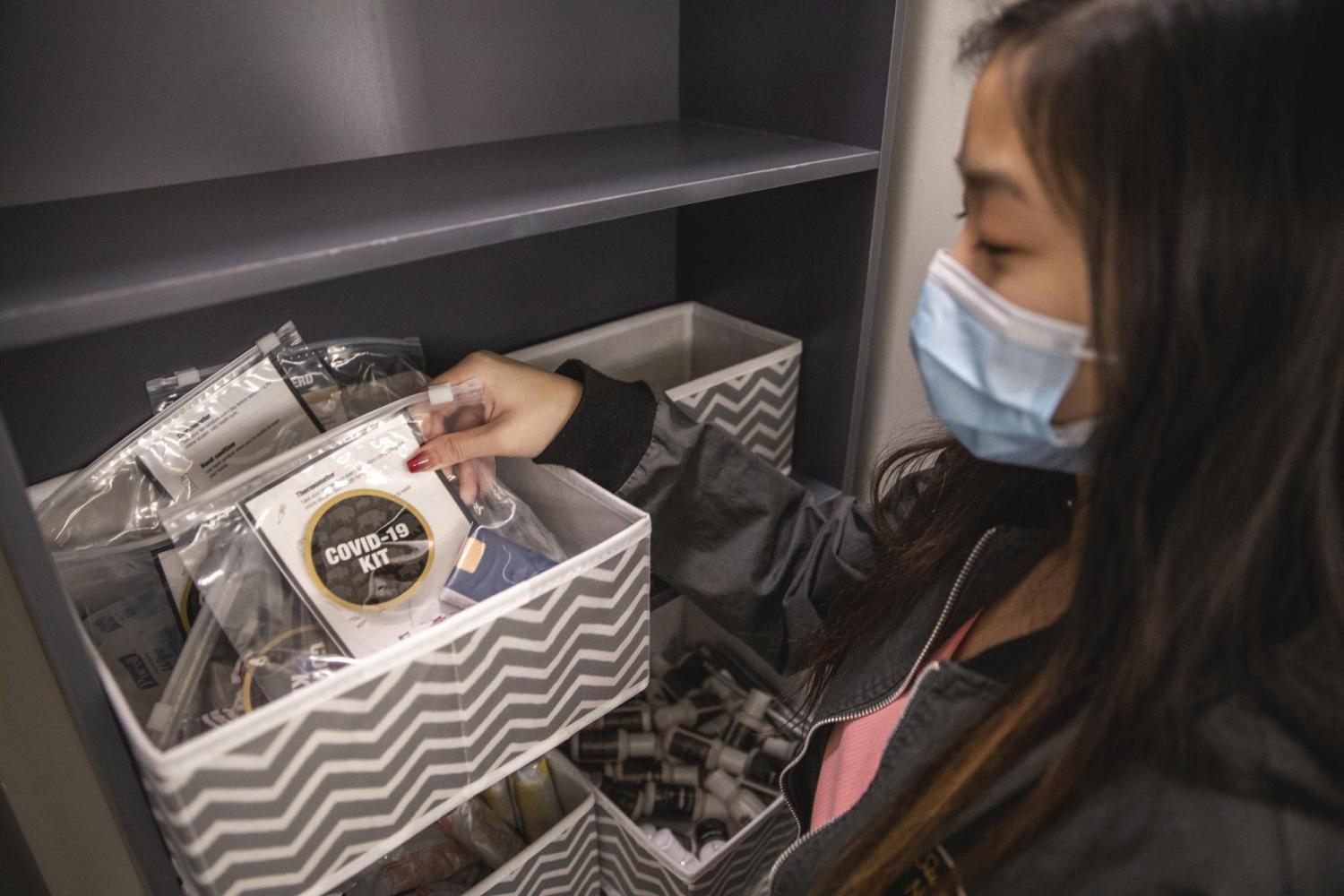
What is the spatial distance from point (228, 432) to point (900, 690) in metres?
0.65

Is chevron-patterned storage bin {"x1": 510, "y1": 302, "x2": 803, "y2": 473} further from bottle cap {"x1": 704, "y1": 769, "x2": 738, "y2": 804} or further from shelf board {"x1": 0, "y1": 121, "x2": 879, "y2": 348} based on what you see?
bottle cap {"x1": 704, "y1": 769, "x2": 738, "y2": 804}

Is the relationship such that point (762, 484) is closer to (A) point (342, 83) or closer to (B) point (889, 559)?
(B) point (889, 559)

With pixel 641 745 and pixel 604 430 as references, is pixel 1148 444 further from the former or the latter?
pixel 641 745

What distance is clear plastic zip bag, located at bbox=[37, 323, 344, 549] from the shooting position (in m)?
0.74

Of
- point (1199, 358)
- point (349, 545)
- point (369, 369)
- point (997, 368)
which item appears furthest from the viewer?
point (369, 369)

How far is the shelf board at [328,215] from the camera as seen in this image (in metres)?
0.51

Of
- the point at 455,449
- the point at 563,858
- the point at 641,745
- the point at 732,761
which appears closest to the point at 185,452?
the point at 455,449

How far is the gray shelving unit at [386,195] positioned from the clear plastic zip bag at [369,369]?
25 millimetres

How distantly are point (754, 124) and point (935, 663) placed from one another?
68 centimetres

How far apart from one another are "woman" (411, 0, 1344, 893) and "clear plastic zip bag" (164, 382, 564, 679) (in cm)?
38

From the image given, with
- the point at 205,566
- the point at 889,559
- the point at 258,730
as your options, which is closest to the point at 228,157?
the point at 205,566

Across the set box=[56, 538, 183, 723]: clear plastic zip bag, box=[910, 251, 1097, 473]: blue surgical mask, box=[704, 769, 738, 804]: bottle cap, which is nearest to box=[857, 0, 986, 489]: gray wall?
box=[910, 251, 1097, 473]: blue surgical mask

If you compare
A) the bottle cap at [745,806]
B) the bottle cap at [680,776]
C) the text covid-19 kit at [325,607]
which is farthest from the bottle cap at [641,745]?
the text covid-19 kit at [325,607]

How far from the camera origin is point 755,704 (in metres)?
1.32
